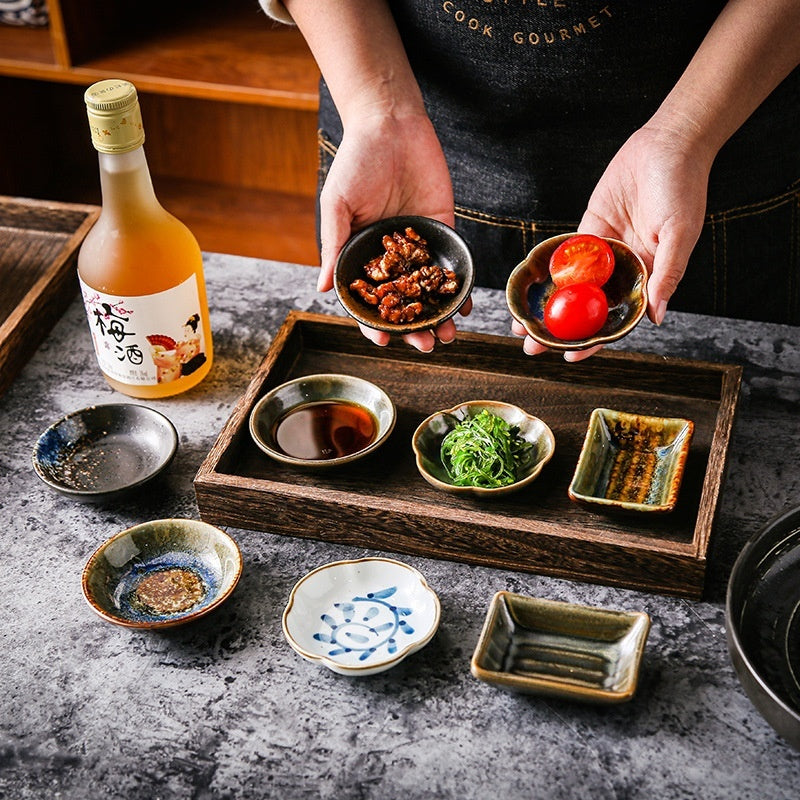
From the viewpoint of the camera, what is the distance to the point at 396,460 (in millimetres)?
1515

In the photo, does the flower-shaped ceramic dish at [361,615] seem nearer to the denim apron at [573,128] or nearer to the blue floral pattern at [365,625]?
the blue floral pattern at [365,625]

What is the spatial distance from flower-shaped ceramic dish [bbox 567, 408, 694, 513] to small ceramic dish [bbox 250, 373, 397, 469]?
Result: 30cm

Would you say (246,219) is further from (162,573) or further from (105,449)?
(162,573)

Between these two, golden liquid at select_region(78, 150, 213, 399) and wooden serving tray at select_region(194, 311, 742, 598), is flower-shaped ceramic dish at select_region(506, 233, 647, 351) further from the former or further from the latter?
golden liquid at select_region(78, 150, 213, 399)

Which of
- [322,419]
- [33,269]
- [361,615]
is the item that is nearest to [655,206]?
[322,419]

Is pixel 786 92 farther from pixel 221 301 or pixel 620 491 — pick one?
pixel 221 301

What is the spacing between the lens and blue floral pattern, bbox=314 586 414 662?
1230 millimetres

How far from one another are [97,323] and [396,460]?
0.52 m

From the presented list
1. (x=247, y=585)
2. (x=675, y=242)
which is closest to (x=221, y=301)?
(x=247, y=585)

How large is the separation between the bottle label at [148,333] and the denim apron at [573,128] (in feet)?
2.13

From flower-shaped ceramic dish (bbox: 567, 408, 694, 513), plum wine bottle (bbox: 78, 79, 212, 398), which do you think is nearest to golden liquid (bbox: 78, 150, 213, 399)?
plum wine bottle (bbox: 78, 79, 212, 398)

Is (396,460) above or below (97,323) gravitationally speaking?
below

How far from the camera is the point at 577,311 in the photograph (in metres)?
1.51

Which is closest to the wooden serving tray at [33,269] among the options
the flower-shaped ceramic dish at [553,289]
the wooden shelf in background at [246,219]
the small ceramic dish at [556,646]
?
the flower-shaped ceramic dish at [553,289]
